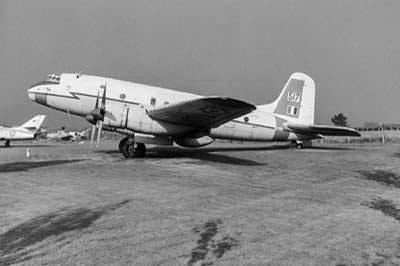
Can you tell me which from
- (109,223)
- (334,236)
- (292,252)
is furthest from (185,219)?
(334,236)

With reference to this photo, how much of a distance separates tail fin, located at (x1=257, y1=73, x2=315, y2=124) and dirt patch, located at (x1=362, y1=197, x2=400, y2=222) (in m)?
12.1

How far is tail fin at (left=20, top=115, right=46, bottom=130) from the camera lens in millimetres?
30566

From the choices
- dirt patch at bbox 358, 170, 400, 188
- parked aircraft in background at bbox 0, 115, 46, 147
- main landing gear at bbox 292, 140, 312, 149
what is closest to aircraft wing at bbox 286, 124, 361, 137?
main landing gear at bbox 292, 140, 312, 149

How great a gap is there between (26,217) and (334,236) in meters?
4.58

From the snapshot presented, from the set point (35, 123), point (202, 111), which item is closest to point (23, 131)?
point (35, 123)

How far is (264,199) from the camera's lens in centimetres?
659

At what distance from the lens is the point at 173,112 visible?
12.5 m

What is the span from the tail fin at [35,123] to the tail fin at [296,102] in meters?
22.9

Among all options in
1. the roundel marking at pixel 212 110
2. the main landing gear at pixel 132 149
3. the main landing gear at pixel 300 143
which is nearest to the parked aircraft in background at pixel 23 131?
the main landing gear at pixel 132 149

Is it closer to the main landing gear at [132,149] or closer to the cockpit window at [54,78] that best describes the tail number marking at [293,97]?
the main landing gear at [132,149]

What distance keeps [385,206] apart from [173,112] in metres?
8.16

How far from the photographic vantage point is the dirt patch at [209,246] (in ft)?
11.2

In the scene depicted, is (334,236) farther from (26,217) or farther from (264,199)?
(26,217)

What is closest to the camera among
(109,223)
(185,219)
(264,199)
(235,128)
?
(109,223)
